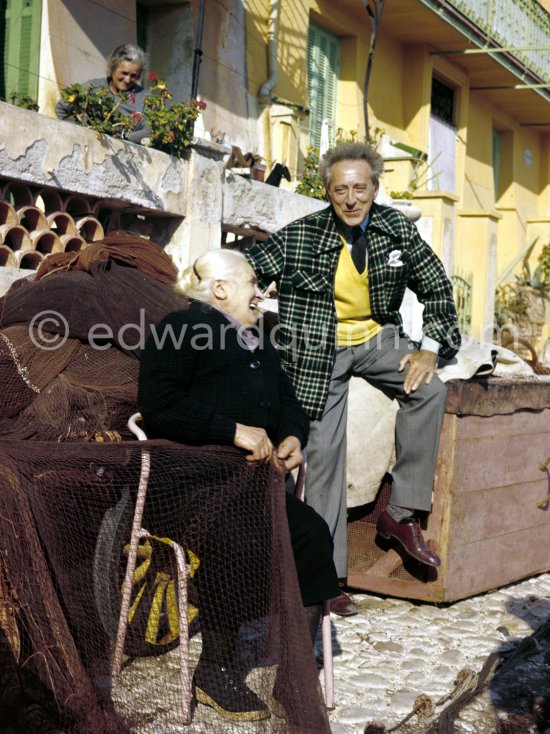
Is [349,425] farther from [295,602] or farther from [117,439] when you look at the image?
[295,602]

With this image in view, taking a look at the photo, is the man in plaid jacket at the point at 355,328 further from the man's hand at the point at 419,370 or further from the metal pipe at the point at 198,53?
the metal pipe at the point at 198,53

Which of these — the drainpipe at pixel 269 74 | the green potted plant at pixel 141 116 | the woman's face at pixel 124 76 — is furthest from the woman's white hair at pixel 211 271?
the drainpipe at pixel 269 74

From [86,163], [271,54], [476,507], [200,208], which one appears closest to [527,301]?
[271,54]

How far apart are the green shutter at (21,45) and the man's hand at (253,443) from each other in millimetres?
6594

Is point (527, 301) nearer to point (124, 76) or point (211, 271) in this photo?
point (124, 76)

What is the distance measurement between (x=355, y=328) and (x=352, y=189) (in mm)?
649

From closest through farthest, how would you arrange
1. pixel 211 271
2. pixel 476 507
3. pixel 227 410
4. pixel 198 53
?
pixel 227 410 → pixel 211 271 → pixel 476 507 → pixel 198 53

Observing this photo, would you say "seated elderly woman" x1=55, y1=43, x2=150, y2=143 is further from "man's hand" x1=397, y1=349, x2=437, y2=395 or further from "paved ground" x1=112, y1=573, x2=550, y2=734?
"paved ground" x1=112, y1=573, x2=550, y2=734

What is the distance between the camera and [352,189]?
4566 mm

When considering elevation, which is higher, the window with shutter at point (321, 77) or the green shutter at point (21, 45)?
the window with shutter at point (321, 77)

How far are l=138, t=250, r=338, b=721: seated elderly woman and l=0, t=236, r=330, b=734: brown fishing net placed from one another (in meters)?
0.03

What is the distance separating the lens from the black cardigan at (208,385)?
3365 millimetres

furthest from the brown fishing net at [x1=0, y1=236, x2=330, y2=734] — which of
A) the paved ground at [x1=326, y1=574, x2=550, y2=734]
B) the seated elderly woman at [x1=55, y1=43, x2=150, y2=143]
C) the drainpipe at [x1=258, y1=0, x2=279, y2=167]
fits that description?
the drainpipe at [x1=258, y1=0, x2=279, y2=167]

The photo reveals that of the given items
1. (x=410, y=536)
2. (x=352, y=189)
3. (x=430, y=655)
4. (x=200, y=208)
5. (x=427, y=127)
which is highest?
(x=427, y=127)
